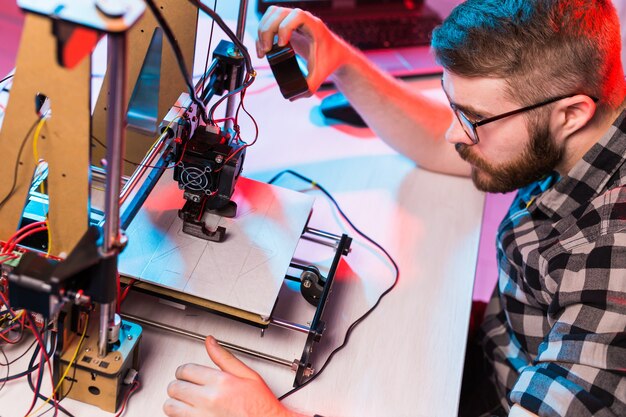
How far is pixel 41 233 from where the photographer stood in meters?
1.03

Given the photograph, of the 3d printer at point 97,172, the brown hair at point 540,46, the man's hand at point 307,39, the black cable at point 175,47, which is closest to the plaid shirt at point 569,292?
the brown hair at point 540,46

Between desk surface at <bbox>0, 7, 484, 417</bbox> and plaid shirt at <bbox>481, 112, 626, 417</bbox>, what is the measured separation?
0.11m

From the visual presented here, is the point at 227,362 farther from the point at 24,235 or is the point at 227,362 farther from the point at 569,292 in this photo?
the point at 569,292

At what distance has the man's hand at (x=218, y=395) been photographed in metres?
0.98

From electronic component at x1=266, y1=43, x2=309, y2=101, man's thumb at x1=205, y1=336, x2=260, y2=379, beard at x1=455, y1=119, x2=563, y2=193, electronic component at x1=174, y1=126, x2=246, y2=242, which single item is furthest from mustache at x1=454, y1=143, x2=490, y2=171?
man's thumb at x1=205, y1=336, x2=260, y2=379

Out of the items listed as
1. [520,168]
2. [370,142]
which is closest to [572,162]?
[520,168]

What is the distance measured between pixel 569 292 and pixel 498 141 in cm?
34

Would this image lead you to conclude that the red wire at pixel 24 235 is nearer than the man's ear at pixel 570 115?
Yes

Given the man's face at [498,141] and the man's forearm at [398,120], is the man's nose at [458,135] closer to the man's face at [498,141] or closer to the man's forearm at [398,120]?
the man's face at [498,141]

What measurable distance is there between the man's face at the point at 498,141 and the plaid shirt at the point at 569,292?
66 mm

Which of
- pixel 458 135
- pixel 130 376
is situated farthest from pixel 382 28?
pixel 130 376

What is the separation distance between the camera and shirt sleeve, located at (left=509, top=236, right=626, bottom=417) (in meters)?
1.00

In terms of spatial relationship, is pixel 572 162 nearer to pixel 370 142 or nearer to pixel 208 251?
pixel 370 142

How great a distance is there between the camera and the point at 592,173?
47.1 inches
